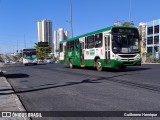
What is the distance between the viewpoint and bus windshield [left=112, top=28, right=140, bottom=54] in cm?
2241

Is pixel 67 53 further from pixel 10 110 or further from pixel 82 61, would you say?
pixel 10 110

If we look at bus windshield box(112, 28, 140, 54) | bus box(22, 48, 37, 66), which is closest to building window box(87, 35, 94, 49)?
bus windshield box(112, 28, 140, 54)

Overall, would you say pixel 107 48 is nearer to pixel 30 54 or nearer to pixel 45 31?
pixel 30 54

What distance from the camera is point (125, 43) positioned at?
893 inches

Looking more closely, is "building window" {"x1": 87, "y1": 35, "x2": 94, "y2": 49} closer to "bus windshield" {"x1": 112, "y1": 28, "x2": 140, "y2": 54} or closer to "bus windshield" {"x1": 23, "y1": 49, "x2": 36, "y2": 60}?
"bus windshield" {"x1": 112, "y1": 28, "x2": 140, "y2": 54}

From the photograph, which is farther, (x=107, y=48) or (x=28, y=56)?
(x=28, y=56)

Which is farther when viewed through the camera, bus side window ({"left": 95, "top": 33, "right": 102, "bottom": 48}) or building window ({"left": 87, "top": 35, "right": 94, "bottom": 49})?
building window ({"left": 87, "top": 35, "right": 94, "bottom": 49})

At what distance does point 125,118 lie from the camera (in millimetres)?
7266

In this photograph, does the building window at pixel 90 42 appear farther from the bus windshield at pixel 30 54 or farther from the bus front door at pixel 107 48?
the bus windshield at pixel 30 54

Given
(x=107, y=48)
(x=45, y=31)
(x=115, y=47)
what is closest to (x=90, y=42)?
(x=107, y=48)

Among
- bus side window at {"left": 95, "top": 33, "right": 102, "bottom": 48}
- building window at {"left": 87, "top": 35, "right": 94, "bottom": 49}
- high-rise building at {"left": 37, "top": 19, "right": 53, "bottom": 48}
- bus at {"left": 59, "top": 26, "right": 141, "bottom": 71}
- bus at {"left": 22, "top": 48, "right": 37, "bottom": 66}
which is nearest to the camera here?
bus at {"left": 59, "top": 26, "right": 141, "bottom": 71}

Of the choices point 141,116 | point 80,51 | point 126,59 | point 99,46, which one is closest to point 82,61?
point 80,51

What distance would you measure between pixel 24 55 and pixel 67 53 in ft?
77.1

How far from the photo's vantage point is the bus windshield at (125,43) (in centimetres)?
2241
